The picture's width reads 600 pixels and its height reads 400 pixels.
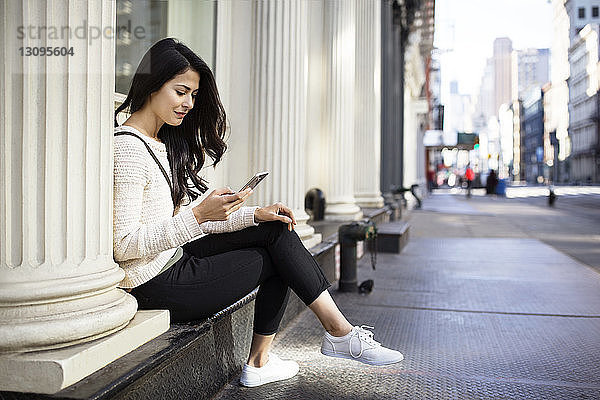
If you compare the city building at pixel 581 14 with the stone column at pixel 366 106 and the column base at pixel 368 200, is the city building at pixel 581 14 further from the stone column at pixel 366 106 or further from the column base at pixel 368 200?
the column base at pixel 368 200

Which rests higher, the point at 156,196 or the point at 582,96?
the point at 582,96

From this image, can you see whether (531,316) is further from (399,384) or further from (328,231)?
(328,231)

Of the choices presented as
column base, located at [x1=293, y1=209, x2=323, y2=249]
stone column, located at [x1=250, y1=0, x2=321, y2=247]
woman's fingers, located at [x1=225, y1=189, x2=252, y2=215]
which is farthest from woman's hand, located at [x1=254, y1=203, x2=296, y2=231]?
column base, located at [x1=293, y1=209, x2=323, y2=249]

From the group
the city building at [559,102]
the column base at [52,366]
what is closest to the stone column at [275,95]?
the column base at [52,366]

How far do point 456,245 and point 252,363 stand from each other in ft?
24.9

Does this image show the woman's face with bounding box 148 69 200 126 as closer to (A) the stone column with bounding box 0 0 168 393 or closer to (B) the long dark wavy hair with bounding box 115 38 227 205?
(B) the long dark wavy hair with bounding box 115 38 227 205

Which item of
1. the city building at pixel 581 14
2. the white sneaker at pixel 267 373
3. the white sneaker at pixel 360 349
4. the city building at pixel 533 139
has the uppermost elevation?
the city building at pixel 581 14

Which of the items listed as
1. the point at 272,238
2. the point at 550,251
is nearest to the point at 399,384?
the point at 272,238

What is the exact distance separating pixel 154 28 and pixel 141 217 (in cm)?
262

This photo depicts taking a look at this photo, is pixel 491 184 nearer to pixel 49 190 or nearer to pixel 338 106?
pixel 338 106

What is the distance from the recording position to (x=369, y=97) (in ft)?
36.9

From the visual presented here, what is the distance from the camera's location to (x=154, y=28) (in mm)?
4840

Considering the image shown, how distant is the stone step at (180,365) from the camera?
2.01m

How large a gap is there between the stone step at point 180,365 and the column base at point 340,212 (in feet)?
16.7
